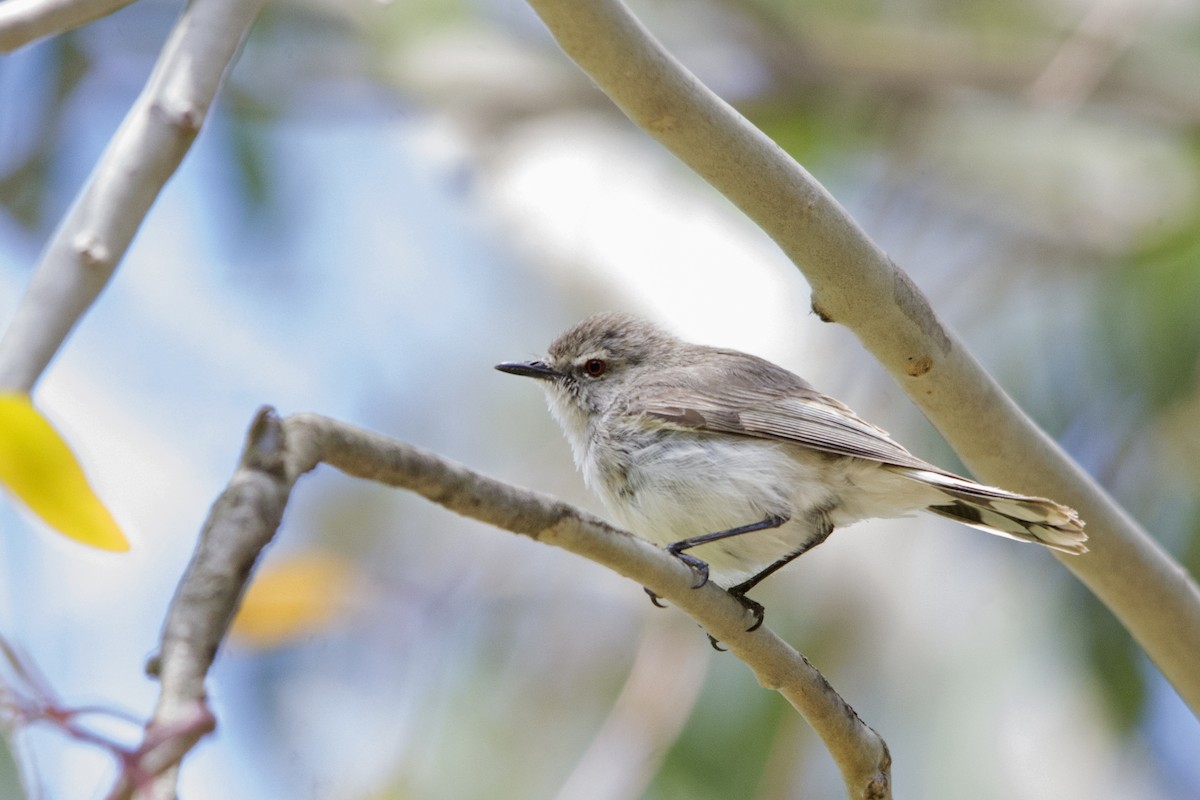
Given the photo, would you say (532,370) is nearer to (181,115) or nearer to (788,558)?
(788,558)

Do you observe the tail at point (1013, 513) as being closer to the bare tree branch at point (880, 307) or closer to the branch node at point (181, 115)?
the bare tree branch at point (880, 307)

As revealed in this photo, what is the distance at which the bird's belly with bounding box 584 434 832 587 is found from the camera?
130 inches

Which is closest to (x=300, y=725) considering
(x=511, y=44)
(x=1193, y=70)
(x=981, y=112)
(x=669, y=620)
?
(x=669, y=620)

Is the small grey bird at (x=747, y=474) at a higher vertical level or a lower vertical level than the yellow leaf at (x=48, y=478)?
higher

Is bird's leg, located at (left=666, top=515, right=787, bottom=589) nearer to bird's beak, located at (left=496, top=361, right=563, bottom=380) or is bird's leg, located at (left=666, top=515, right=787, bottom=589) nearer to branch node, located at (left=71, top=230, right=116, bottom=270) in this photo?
bird's beak, located at (left=496, top=361, right=563, bottom=380)

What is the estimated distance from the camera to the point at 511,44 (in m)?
7.43

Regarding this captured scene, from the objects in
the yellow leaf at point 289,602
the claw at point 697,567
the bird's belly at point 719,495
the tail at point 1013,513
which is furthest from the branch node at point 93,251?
the yellow leaf at point 289,602

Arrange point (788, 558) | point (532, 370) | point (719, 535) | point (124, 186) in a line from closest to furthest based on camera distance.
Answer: point (124, 186)
point (719, 535)
point (788, 558)
point (532, 370)

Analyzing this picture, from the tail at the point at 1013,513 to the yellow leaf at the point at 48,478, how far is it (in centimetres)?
203

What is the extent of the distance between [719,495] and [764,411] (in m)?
0.35

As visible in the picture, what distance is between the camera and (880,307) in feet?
8.06

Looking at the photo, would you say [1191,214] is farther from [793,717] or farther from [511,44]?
[511,44]

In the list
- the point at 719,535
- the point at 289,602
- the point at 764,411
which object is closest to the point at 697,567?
the point at 719,535

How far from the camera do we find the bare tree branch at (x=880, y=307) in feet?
6.72
